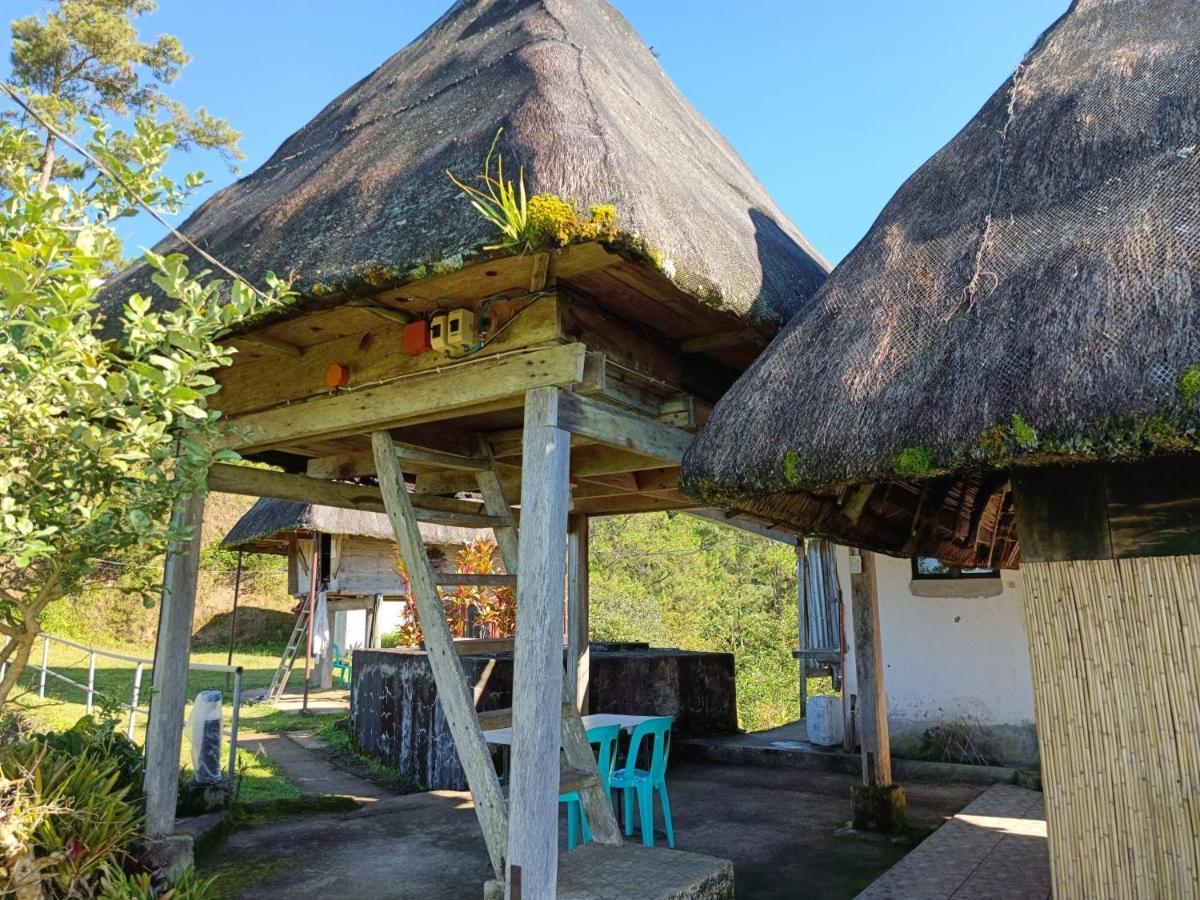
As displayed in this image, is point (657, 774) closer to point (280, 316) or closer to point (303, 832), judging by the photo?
point (303, 832)

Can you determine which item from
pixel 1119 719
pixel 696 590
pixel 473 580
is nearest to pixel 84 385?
pixel 473 580

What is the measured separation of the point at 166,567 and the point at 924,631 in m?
5.65

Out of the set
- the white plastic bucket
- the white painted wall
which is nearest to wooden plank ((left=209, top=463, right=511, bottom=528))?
the white painted wall

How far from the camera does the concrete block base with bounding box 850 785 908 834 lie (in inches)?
198

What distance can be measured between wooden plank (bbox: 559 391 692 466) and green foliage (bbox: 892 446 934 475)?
54.5 inches

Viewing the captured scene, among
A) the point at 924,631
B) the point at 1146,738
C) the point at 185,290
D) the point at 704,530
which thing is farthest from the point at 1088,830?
the point at 704,530

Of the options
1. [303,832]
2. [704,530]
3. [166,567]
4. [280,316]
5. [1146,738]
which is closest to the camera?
[1146,738]

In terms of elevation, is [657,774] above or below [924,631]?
below

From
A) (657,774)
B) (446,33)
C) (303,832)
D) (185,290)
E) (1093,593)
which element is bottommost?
(303,832)

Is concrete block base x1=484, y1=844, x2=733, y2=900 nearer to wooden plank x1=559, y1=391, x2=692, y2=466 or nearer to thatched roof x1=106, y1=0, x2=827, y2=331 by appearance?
wooden plank x1=559, y1=391, x2=692, y2=466

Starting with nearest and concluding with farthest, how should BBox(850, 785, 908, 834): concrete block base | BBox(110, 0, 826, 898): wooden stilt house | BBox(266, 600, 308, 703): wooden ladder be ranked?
BBox(110, 0, 826, 898): wooden stilt house, BBox(850, 785, 908, 834): concrete block base, BBox(266, 600, 308, 703): wooden ladder

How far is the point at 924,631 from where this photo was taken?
22.5 feet

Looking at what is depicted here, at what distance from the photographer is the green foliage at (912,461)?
2.60m

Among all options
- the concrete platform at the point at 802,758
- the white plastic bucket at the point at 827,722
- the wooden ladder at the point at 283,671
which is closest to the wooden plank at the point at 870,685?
the concrete platform at the point at 802,758
